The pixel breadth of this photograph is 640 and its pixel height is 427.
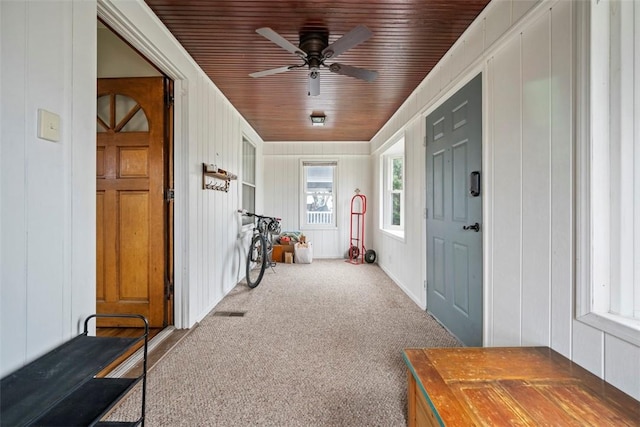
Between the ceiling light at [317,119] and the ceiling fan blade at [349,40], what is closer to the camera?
the ceiling fan blade at [349,40]

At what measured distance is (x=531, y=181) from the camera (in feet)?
4.83

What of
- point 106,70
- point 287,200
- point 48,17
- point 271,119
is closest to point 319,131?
point 271,119

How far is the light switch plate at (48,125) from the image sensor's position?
111cm

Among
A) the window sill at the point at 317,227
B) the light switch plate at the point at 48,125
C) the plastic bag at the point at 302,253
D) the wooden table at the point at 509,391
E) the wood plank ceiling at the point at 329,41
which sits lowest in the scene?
the plastic bag at the point at 302,253

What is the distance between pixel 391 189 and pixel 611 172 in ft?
13.0

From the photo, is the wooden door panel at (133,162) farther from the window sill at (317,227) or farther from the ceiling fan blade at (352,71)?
the window sill at (317,227)

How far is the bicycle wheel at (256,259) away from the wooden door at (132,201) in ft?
4.76

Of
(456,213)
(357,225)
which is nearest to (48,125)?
(456,213)

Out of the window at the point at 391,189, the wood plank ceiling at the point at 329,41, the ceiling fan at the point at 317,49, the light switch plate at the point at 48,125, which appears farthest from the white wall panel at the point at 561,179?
the window at the point at 391,189

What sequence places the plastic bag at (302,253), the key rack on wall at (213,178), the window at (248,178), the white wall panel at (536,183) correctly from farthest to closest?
the plastic bag at (302,253), the window at (248,178), the key rack on wall at (213,178), the white wall panel at (536,183)

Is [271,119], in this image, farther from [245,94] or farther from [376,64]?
[376,64]

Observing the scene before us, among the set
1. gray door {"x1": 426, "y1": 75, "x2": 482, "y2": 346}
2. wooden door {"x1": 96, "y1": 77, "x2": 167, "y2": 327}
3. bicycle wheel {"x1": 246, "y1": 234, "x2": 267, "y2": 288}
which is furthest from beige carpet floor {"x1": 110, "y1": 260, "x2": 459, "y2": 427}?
wooden door {"x1": 96, "y1": 77, "x2": 167, "y2": 327}

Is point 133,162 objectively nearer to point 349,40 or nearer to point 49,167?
point 49,167

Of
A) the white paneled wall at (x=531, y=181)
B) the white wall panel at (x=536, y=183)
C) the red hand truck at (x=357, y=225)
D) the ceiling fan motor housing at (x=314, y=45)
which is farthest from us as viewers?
the red hand truck at (x=357, y=225)
